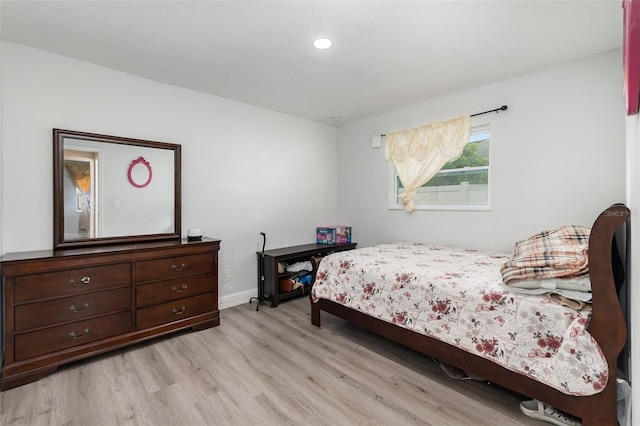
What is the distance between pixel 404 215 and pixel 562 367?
2.47 metres

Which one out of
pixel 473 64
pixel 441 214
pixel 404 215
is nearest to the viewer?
pixel 473 64

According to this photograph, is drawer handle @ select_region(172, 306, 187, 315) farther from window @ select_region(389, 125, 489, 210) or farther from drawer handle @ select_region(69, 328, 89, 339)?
window @ select_region(389, 125, 489, 210)

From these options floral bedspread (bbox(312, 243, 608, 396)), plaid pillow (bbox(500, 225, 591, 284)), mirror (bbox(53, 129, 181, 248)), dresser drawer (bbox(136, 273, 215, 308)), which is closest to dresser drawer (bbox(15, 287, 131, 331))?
dresser drawer (bbox(136, 273, 215, 308))

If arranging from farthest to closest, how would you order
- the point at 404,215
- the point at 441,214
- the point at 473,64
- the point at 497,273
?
1. the point at 404,215
2. the point at 441,214
3. the point at 473,64
4. the point at 497,273

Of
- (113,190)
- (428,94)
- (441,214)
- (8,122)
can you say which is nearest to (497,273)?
(441,214)

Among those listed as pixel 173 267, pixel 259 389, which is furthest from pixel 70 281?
pixel 259 389

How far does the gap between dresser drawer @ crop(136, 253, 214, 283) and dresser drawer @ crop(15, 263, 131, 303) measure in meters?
0.11

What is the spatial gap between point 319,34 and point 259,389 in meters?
2.45

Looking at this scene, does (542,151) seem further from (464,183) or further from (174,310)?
(174,310)

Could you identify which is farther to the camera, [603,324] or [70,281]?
[70,281]

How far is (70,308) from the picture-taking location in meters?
2.13

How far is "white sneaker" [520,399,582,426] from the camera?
5.17 ft

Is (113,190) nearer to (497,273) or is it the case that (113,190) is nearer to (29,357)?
(29,357)

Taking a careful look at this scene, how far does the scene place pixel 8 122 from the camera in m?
2.20
